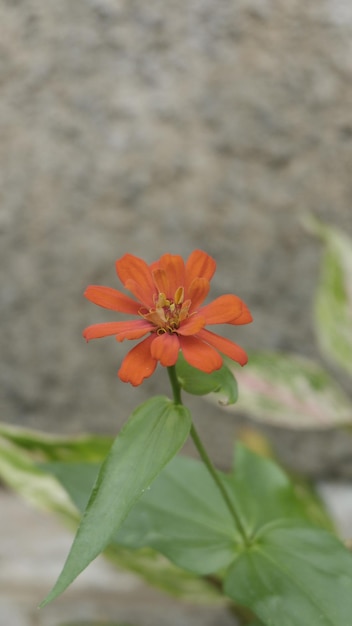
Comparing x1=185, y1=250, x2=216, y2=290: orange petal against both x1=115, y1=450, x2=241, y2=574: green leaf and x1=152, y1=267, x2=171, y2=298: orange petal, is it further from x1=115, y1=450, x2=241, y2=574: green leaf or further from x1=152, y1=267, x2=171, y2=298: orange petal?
x1=115, y1=450, x2=241, y2=574: green leaf

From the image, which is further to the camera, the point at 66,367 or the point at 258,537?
the point at 66,367

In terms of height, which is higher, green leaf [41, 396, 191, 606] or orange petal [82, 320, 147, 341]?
orange petal [82, 320, 147, 341]

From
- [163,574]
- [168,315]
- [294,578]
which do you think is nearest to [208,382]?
[168,315]

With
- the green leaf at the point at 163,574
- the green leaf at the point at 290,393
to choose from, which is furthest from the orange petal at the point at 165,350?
the green leaf at the point at 290,393

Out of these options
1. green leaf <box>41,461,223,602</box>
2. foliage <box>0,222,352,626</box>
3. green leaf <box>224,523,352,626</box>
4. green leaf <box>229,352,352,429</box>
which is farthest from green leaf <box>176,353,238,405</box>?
green leaf <box>229,352,352,429</box>

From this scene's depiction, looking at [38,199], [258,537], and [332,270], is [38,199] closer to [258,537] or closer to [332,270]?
[332,270]

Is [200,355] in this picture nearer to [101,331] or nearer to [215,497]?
[101,331]

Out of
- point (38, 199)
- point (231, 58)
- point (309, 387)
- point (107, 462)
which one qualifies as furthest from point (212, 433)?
→ point (107, 462)
